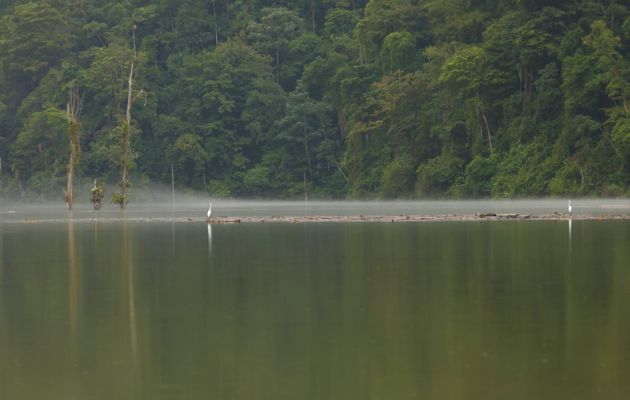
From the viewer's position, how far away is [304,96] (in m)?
86.2

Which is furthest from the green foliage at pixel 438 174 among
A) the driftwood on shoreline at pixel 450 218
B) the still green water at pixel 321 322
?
the still green water at pixel 321 322

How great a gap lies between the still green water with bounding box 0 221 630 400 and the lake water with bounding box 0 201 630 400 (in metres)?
0.03

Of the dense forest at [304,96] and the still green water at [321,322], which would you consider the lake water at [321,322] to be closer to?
the still green water at [321,322]

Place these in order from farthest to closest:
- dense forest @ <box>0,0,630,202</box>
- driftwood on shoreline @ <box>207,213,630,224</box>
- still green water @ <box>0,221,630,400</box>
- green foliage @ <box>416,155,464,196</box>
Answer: green foliage @ <box>416,155,464,196</box>, dense forest @ <box>0,0,630,202</box>, driftwood on shoreline @ <box>207,213,630,224</box>, still green water @ <box>0,221,630,400</box>

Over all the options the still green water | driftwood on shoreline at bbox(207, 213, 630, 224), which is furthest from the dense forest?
the still green water

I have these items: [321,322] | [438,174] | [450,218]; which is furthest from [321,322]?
[438,174]

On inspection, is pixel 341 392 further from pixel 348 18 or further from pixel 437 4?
pixel 348 18

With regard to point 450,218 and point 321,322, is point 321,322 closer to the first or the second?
point 321,322

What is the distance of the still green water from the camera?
10.7 meters

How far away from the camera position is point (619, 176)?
5919cm

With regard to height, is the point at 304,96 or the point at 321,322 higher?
the point at 304,96

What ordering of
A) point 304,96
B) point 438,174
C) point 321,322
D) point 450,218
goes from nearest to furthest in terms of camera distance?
point 321,322 → point 450,218 → point 438,174 → point 304,96

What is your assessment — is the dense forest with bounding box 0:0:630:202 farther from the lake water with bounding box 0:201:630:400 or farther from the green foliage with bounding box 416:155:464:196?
the lake water with bounding box 0:201:630:400

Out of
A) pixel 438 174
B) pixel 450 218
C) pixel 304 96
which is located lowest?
pixel 450 218
